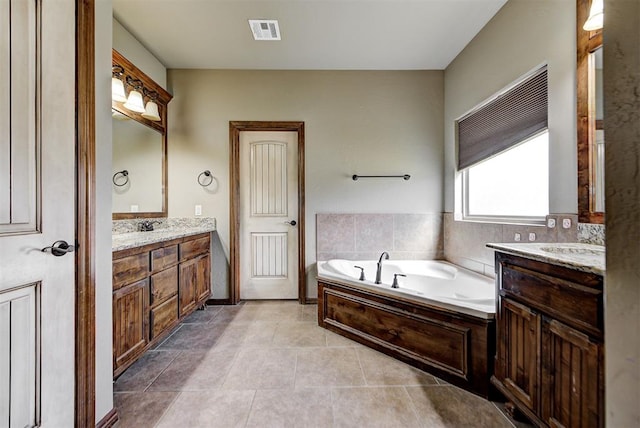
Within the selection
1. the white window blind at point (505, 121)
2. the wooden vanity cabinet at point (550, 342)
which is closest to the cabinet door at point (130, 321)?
the wooden vanity cabinet at point (550, 342)

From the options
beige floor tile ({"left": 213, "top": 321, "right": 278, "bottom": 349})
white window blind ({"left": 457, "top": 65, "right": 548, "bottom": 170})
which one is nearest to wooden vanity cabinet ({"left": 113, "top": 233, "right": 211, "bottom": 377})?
beige floor tile ({"left": 213, "top": 321, "right": 278, "bottom": 349})

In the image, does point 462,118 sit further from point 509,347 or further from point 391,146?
point 509,347

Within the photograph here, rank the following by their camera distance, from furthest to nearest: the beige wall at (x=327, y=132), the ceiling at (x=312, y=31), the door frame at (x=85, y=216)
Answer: the beige wall at (x=327, y=132) < the ceiling at (x=312, y=31) < the door frame at (x=85, y=216)

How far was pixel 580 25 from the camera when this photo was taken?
1.57 m

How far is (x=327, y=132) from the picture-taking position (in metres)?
3.17

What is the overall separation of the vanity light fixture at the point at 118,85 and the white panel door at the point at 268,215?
1177 millimetres

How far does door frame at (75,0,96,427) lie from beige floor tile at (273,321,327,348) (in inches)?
49.3

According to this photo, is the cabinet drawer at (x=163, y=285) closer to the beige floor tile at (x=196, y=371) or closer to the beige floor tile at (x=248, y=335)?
the beige floor tile at (x=196, y=371)

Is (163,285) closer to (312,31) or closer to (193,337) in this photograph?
(193,337)

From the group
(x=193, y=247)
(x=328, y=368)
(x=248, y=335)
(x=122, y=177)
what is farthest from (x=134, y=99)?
(x=328, y=368)

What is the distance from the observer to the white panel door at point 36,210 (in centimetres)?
89

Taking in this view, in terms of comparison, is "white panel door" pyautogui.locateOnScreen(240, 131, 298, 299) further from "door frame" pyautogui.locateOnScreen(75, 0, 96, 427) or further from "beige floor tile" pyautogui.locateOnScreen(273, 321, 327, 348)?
"door frame" pyautogui.locateOnScreen(75, 0, 96, 427)

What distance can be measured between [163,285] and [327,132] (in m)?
2.24

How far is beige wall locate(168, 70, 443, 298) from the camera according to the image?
10.2ft
